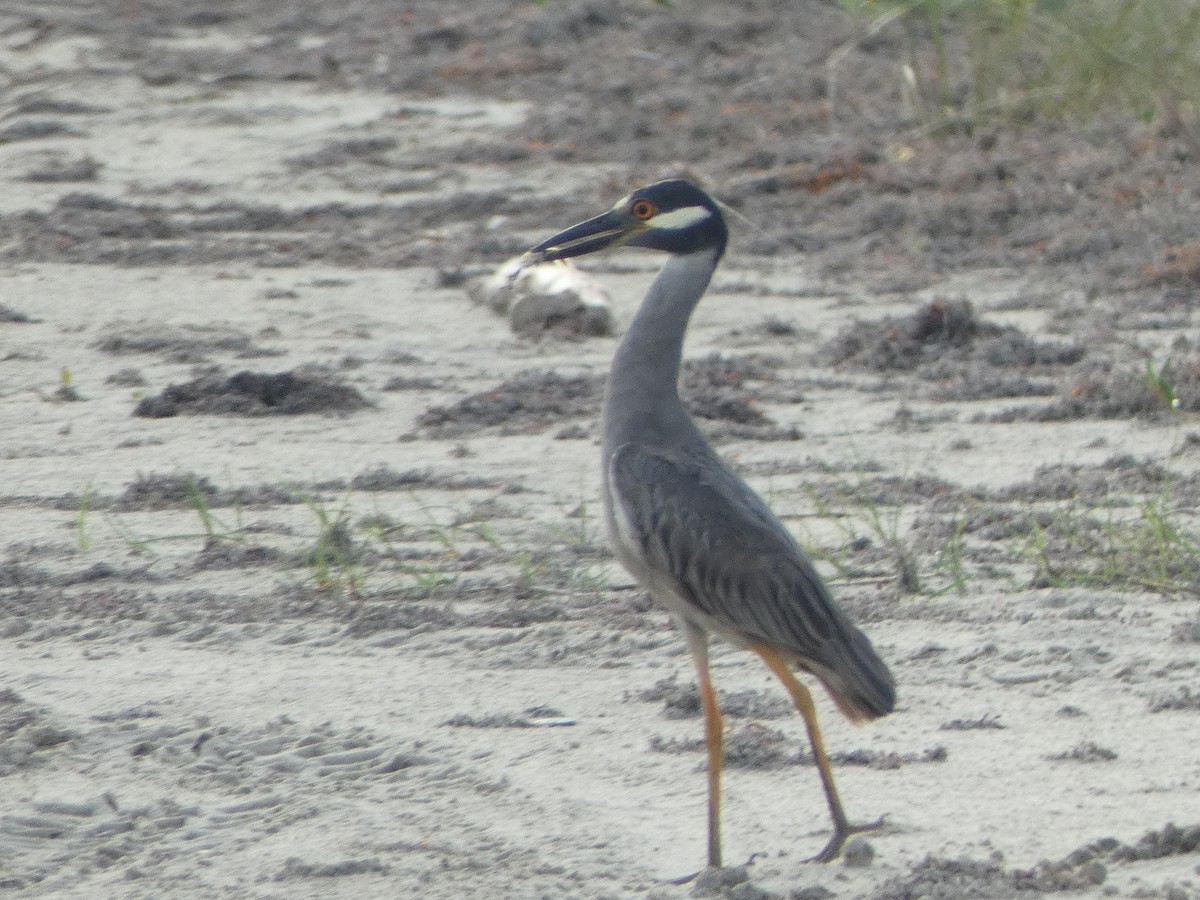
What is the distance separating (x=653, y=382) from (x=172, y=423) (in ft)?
11.7

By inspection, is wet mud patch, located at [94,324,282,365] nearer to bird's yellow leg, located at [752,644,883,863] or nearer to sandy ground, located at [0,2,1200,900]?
sandy ground, located at [0,2,1200,900]

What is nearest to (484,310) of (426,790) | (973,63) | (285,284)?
(285,284)

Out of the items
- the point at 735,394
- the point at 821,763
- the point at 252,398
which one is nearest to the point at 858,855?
the point at 821,763

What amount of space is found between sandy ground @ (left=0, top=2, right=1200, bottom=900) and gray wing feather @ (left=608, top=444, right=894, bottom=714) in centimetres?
35

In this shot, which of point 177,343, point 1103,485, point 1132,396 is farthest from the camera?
point 177,343

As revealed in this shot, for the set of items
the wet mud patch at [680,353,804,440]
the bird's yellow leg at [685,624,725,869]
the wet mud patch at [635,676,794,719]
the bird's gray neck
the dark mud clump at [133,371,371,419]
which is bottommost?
the wet mud patch at [680,353,804,440]

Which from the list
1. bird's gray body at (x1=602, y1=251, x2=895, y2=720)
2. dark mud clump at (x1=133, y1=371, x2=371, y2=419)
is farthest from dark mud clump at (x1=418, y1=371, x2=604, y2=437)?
bird's gray body at (x1=602, y1=251, x2=895, y2=720)

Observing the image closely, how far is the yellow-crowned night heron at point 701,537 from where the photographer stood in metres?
3.66

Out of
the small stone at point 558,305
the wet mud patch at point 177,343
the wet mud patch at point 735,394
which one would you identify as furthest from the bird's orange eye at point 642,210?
the small stone at point 558,305

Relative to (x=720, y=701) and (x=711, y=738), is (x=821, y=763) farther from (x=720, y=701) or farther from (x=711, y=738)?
(x=720, y=701)

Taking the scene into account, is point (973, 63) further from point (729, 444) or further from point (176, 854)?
point (176, 854)

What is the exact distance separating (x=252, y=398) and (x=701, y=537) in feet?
13.0

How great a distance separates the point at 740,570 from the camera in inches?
145

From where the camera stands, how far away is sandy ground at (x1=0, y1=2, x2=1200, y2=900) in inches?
153
